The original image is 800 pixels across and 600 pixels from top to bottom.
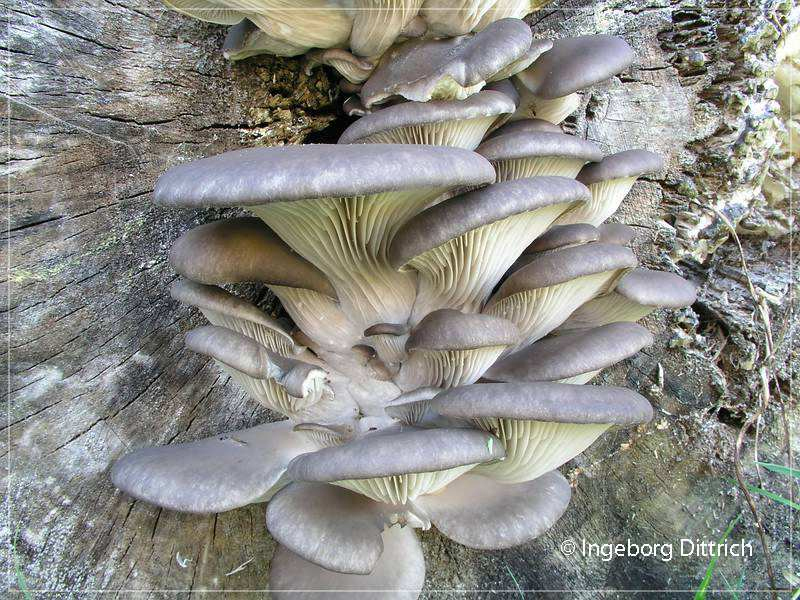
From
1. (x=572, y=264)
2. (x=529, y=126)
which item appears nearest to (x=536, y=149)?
(x=529, y=126)

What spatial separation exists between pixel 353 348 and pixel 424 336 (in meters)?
0.44

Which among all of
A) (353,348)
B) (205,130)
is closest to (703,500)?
(353,348)

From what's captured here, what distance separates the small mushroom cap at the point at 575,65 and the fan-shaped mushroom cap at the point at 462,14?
0.27 metres

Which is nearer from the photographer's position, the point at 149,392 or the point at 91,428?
the point at 91,428

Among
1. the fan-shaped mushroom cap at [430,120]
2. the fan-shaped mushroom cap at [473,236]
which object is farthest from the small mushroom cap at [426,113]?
the fan-shaped mushroom cap at [473,236]

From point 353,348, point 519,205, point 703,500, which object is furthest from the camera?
point 703,500

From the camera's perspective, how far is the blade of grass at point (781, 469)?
226cm

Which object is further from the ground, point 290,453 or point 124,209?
point 124,209

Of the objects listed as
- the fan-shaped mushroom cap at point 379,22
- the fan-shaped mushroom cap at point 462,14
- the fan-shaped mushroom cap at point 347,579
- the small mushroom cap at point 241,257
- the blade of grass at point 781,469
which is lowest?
the fan-shaped mushroom cap at point 347,579

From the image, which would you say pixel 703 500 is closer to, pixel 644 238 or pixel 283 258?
pixel 644 238

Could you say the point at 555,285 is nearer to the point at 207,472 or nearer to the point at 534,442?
the point at 534,442

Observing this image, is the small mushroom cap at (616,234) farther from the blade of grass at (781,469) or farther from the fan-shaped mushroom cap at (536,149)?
the blade of grass at (781,469)

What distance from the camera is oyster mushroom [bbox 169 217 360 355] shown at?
6.31 ft

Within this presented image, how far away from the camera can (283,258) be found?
2082mm
